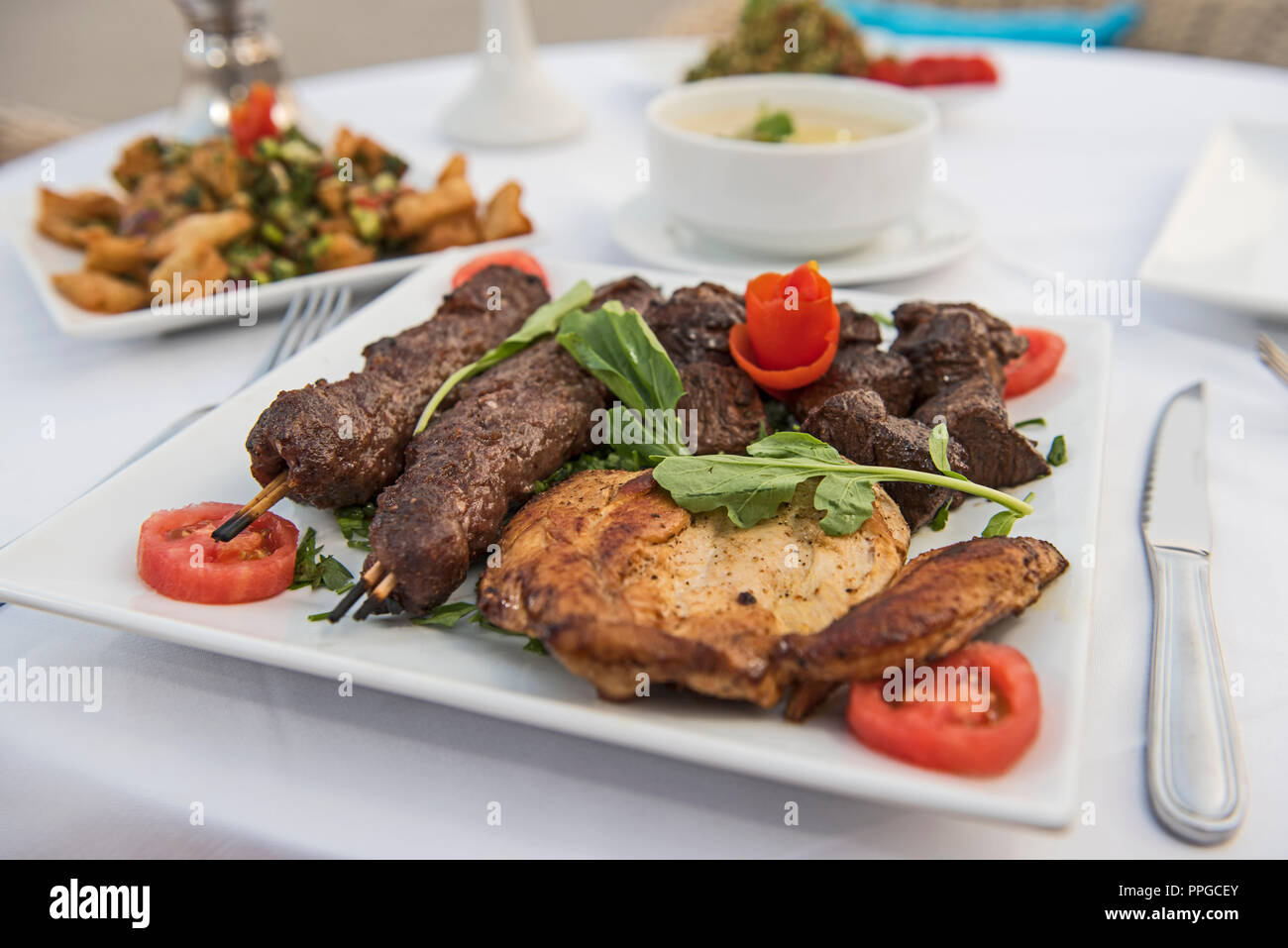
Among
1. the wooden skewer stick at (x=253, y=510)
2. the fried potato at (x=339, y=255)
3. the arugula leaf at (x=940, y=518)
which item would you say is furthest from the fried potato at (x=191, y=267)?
the arugula leaf at (x=940, y=518)

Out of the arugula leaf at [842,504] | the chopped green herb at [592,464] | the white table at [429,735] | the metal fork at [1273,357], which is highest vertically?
the arugula leaf at [842,504]

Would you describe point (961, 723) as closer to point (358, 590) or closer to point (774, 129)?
point (358, 590)

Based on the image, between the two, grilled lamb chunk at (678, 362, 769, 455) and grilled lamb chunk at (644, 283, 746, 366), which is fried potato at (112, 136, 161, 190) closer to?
grilled lamb chunk at (644, 283, 746, 366)

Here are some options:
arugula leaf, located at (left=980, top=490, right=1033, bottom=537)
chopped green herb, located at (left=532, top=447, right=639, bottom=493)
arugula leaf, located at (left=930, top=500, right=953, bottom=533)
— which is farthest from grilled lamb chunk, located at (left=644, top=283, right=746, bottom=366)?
arugula leaf, located at (left=980, top=490, right=1033, bottom=537)

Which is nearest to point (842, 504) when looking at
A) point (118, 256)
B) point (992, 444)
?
point (992, 444)

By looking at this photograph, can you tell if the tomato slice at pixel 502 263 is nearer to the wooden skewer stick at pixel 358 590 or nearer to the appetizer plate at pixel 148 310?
the appetizer plate at pixel 148 310

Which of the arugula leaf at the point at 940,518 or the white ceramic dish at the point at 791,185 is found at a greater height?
the white ceramic dish at the point at 791,185

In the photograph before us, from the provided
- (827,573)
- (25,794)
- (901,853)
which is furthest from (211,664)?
(901,853)
